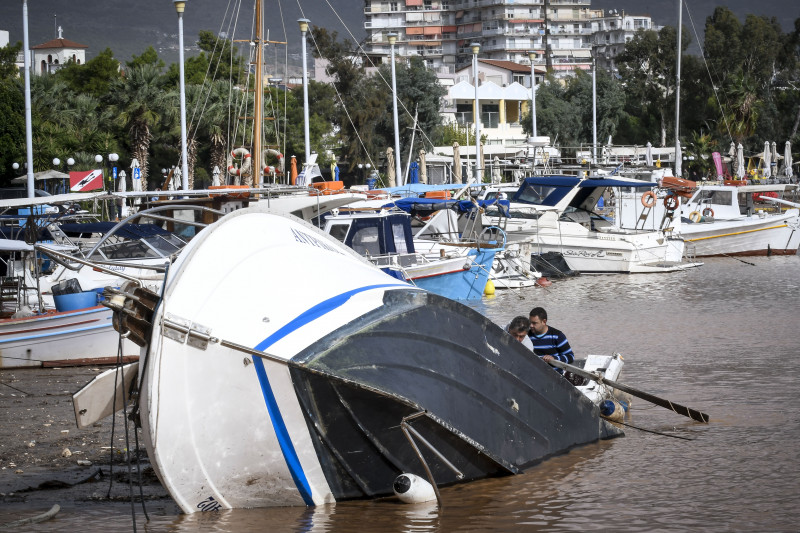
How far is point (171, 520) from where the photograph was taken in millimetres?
8945

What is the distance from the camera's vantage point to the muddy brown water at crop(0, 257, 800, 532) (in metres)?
8.77

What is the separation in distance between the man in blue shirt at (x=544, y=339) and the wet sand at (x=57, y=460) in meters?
4.29

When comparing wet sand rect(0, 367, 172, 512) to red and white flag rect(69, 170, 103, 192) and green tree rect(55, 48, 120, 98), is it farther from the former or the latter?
green tree rect(55, 48, 120, 98)

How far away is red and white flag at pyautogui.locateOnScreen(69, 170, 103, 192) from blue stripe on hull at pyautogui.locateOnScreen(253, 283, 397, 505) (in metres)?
25.1

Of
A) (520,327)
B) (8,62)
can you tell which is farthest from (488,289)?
(8,62)

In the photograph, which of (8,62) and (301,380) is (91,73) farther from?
(301,380)

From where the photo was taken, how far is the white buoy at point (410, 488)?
8953mm

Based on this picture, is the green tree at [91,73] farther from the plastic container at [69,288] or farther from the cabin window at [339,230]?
the plastic container at [69,288]

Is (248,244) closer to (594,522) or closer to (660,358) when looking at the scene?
(594,522)

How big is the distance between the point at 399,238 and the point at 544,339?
41.8 feet

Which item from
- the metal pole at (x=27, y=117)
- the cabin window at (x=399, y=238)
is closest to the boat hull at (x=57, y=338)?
the cabin window at (x=399, y=238)

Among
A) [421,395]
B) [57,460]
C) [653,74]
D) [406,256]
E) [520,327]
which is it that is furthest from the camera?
[653,74]

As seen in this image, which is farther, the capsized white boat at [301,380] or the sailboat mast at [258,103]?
the sailboat mast at [258,103]

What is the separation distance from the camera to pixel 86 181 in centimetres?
3331
